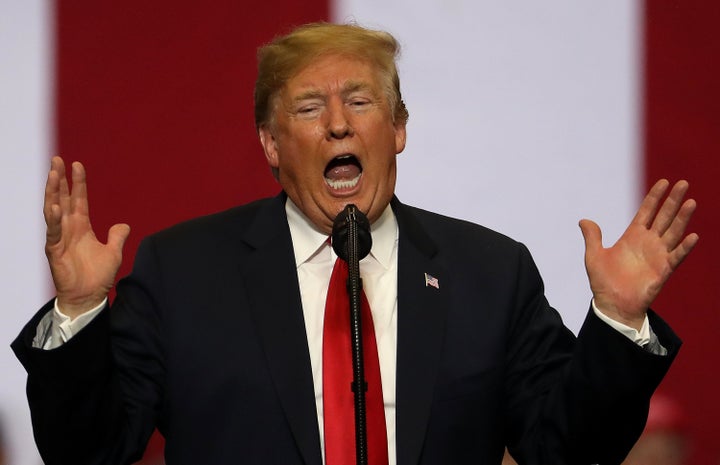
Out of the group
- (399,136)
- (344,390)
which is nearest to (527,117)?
(399,136)

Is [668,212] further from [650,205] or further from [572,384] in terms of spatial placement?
[572,384]

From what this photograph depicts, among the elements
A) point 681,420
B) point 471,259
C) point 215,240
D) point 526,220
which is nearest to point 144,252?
point 215,240

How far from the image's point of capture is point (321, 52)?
2.26 meters

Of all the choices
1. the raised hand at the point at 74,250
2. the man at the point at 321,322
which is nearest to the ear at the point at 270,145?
the man at the point at 321,322

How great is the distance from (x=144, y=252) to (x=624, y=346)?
86 cm

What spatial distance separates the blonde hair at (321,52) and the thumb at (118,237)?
472 millimetres

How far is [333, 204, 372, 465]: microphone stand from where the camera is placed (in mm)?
1633

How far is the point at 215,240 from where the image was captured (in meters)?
2.23

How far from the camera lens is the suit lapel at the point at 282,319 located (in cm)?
199

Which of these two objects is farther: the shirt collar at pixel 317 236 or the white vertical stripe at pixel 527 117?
the white vertical stripe at pixel 527 117

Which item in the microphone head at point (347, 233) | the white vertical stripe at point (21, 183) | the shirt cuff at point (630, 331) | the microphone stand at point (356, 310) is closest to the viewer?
the microphone stand at point (356, 310)

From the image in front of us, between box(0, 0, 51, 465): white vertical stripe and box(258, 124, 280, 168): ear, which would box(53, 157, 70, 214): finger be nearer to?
box(258, 124, 280, 168): ear

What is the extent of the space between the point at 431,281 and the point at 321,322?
0.21 meters

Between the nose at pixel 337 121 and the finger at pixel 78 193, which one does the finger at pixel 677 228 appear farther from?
the finger at pixel 78 193
